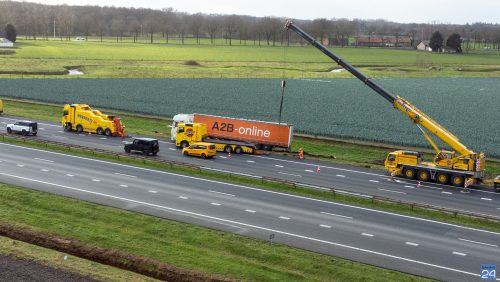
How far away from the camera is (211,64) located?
6127 inches

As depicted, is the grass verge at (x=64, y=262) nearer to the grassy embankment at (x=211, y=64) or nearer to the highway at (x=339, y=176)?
the highway at (x=339, y=176)

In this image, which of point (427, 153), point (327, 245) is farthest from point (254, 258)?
point (427, 153)

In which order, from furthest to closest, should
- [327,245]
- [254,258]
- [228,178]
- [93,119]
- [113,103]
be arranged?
[113,103]
[93,119]
[228,178]
[327,245]
[254,258]

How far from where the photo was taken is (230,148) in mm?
58438

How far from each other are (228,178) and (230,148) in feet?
41.4

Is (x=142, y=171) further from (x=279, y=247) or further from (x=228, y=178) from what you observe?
(x=279, y=247)

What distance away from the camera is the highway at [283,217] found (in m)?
30.0

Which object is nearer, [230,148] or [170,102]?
[230,148]

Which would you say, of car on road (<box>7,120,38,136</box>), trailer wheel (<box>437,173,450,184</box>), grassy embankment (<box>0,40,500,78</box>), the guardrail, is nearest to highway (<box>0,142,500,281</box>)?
the guardrail

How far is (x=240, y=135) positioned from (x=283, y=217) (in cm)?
2546

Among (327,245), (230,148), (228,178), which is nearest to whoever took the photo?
(327,245)

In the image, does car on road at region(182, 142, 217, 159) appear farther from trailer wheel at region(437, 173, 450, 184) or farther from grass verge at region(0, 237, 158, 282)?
grass verge at region(0, 237, 158, 282)

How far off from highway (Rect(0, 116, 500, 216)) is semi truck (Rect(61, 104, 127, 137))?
10.1 ft

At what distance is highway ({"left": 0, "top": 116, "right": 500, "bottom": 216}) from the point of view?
4347 cm
